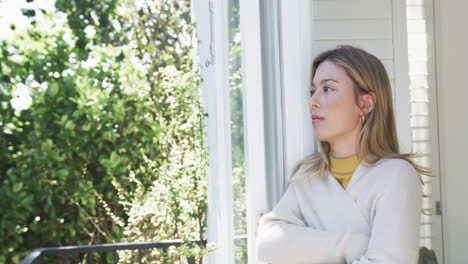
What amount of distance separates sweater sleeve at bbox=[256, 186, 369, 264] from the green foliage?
2.63 meters

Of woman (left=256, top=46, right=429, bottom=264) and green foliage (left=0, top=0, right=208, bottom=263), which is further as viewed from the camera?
green foliage (left=0, top=0, right=208, bottom=263)

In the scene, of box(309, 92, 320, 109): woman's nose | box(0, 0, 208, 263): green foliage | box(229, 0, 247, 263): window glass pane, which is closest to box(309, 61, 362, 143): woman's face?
box(309, 92, 320, 109): woman's nose

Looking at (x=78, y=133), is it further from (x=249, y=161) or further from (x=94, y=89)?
(x=249, y=161)

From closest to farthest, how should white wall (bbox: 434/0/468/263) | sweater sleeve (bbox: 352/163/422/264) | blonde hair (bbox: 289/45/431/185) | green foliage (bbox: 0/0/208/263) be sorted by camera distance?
sweater sleeve (bbox: 352/163/422/264) → blonde hair (bbox: 289/45/431/185) → white wall (bbox: 434/0/468/263) → green foliage (bbox: 0/0/208/263)

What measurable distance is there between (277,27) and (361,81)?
1.18 ft

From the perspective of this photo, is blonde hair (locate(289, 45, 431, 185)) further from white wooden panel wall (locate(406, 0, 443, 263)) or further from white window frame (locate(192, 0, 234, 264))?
white wooden panel wall (locate(406, 0, 443, 263))

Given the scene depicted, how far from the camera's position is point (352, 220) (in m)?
1.63

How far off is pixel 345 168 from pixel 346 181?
1.5 inches

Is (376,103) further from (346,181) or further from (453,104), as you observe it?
(453,104)

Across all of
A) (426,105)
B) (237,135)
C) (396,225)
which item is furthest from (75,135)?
(396,225)

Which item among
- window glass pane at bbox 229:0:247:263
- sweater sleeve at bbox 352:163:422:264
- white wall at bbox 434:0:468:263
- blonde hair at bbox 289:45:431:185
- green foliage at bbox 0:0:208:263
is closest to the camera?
sweater sleeve at bbox 352:163:422:264

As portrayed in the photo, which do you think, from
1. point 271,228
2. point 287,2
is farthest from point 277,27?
point 271,228

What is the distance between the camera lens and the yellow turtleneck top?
5.66ft

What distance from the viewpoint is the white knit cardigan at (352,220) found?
4.98ft
